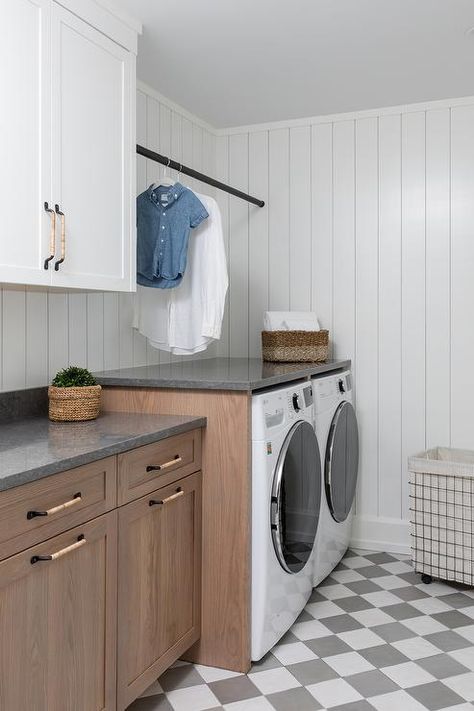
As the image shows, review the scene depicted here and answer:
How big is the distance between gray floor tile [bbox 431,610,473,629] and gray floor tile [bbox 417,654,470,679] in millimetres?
269

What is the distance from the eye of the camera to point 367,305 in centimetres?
349

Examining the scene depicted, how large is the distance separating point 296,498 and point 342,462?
0.67 meters

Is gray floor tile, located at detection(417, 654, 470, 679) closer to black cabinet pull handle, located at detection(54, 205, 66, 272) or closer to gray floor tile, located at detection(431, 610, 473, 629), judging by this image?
gray floor tile, located at detection(431, 610, 473, 629)

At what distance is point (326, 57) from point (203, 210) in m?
0.84

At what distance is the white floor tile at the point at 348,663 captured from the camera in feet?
7.36

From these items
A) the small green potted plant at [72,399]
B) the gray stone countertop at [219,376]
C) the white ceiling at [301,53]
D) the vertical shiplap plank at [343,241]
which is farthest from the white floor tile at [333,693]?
the white ceiling at [301,53]

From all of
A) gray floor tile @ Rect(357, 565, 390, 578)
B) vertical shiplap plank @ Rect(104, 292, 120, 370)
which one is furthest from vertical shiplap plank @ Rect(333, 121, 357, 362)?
vertical shiplap plank @ Rect(104, 292, 120, 370)

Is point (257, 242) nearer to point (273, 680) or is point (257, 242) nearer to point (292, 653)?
point (292, 653)

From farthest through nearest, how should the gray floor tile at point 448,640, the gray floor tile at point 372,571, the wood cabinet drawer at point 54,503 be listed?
the gray floor tile at point 372,571, the gray floor tile at point 448,640, the wood cabinet drawer at point 54,503

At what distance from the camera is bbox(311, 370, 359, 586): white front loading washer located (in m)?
2.87

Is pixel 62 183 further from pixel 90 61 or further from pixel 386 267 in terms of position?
pixel 386 267

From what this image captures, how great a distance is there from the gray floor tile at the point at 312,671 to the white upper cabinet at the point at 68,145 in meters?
1.47

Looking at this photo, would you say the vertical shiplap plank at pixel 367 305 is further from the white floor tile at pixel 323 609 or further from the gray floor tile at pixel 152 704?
the gray floor tile at pixel 152 704

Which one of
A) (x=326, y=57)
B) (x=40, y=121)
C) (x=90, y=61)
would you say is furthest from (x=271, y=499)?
(x=326, y=57)
